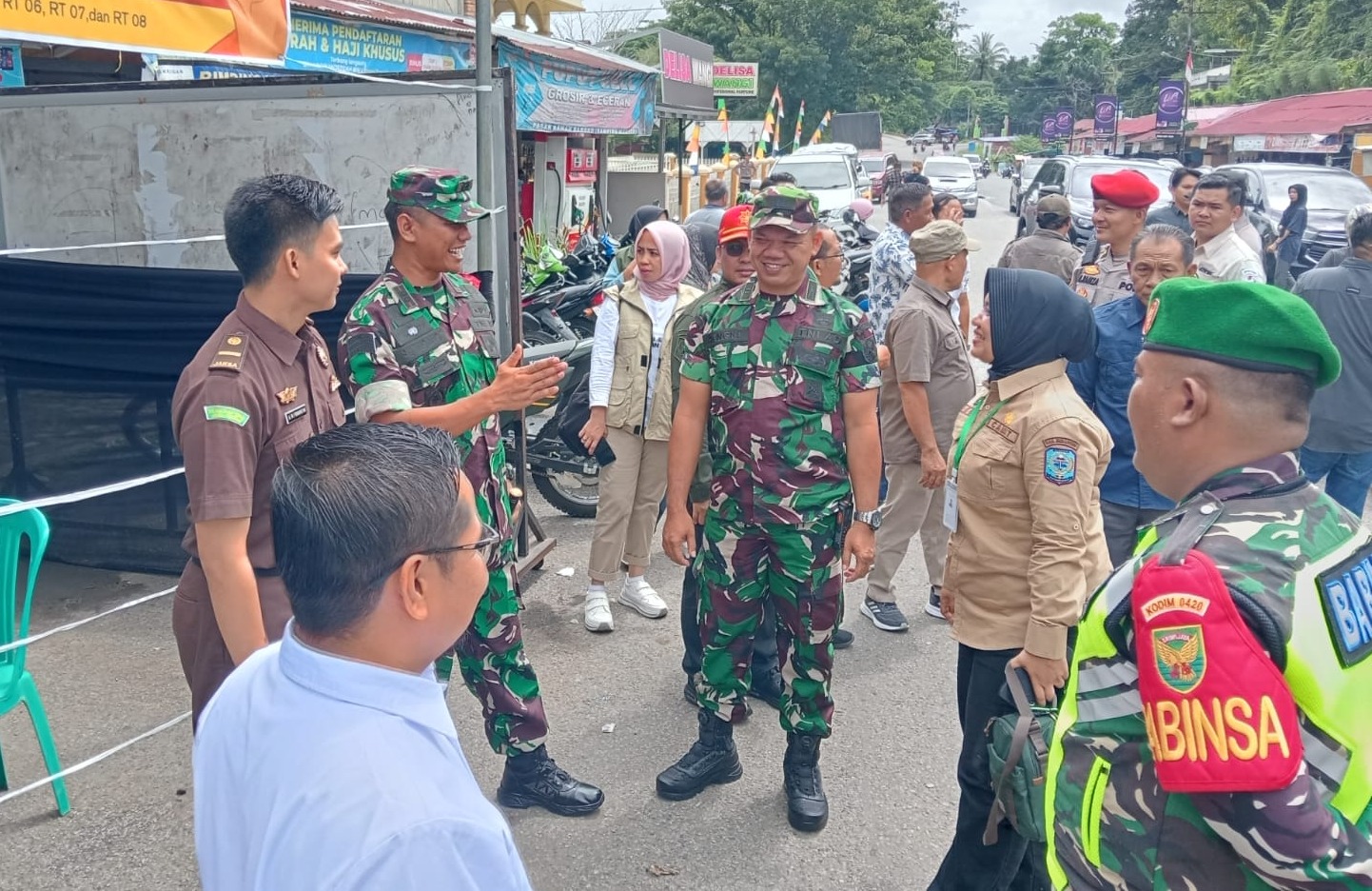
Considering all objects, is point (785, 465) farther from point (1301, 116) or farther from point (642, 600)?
point (1301, 116)

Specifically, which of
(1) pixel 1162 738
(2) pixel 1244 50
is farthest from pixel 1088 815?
(2) pixel 1244 50

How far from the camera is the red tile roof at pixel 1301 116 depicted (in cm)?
2367

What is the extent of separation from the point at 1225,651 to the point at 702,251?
182 inches

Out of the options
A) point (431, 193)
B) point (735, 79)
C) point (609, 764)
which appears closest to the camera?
point (431, 193)

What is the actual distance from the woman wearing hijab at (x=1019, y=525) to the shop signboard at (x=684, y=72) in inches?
554

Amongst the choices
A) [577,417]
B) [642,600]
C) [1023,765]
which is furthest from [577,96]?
[1023,765]

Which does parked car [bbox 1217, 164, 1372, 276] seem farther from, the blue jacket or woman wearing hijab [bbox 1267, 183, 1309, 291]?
the blue jacket

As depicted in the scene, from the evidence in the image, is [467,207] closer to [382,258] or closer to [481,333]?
[481,333]

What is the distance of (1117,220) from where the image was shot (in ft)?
15.5

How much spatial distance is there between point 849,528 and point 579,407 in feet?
6.07

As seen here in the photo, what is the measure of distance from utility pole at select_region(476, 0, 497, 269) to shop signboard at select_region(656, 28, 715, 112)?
1222 cm

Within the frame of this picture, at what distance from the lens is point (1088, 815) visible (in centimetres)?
147

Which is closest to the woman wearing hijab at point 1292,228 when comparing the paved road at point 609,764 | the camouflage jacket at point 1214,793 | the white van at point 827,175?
the white van at point 827,175

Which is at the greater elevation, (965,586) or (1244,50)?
(1244,50)
